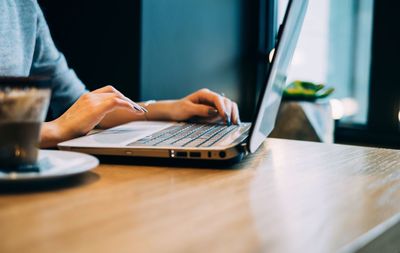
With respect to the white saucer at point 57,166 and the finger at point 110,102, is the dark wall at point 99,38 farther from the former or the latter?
the white saucer at point 57,166

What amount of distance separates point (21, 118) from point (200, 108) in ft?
2.17

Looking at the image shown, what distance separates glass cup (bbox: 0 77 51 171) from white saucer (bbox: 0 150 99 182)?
2cm

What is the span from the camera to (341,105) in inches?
109

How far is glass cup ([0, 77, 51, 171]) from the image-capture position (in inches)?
23.6

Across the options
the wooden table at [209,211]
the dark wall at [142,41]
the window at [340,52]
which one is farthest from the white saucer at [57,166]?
the window at [340,52]

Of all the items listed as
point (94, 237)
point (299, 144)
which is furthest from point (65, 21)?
point (94, 237)

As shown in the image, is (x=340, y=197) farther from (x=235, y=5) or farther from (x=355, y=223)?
(x=235, y=5)

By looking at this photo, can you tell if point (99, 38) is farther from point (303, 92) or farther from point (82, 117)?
point (82, 117)

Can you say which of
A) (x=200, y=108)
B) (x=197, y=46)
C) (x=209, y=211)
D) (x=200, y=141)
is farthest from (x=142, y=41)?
(x=209, y=211)

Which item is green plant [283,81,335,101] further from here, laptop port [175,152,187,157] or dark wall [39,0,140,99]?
laptop port [175,152,187,157]

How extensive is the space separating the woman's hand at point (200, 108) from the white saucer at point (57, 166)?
526 millimetres

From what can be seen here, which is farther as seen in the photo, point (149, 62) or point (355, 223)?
point (149, 62)

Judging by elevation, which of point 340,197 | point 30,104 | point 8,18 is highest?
point 8,18

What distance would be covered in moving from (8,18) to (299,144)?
0.85 meters
